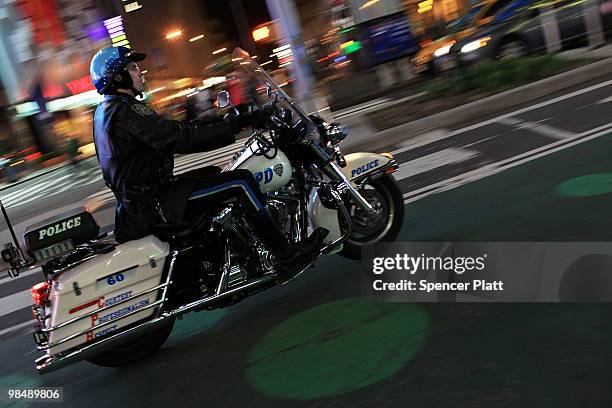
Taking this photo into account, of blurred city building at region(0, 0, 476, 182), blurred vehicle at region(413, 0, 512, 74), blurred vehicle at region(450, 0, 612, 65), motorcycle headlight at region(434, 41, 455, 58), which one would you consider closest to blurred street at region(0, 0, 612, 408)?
blurred city building at region(0, 0, 476, 182)

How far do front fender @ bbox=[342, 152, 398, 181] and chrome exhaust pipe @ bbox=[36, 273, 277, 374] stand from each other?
1.01 m

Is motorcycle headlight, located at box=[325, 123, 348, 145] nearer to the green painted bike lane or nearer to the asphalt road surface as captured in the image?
the asphalt road surface

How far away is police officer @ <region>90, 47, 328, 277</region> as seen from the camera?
385cm

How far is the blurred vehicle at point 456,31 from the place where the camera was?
13883mm

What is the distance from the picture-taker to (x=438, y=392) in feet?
10.2

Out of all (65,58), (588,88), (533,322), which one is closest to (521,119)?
(588,88)

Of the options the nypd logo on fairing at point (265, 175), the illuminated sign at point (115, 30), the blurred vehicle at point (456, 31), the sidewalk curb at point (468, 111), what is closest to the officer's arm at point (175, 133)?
the nypd logo on fairing at point (265, 175)

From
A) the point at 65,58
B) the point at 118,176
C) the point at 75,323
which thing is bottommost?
the point at 75,323

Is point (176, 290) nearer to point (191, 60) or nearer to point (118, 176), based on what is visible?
point (118, 176)

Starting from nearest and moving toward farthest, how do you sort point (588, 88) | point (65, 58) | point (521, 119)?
point (521, 119), point (588, 88), point (65, 58)

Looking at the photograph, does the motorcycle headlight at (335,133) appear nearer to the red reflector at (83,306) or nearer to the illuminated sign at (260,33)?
the red reflector at (83,306)

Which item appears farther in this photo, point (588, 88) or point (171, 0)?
point (171, 0)

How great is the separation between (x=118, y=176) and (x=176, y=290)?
2.69 ft

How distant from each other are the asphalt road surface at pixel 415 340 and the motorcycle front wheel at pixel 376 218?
0.61ft
